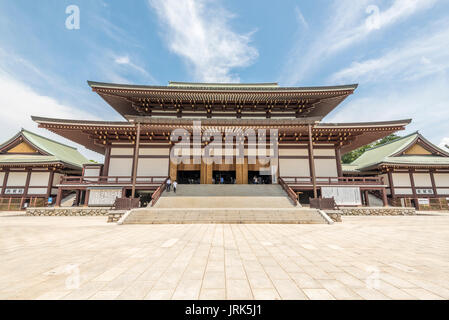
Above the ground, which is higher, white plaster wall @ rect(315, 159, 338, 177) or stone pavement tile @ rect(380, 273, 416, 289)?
white plaster wall @ rect(315, 159, 338, 177)

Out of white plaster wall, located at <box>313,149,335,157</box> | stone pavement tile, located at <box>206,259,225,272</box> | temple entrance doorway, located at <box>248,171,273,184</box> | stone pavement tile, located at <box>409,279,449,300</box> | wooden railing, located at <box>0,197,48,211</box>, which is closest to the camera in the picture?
stone pavement tile, located at <box>409,279,449,300</box>

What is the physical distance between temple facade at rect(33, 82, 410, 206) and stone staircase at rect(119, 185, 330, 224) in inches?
130

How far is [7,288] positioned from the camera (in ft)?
8.02

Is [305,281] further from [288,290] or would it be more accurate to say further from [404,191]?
[404,191]

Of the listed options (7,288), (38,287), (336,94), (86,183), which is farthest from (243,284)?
(336,94)

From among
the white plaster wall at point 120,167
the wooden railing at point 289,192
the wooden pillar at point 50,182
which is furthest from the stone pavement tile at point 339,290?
the wooden pillar at point 50,182

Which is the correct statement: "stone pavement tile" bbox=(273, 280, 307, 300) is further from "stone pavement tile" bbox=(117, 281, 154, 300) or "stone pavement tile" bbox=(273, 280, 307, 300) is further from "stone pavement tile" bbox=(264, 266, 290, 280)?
"stone pavement tile" bbox=(117, 281, 154, 300)

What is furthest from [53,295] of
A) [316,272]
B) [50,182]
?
[50,182]

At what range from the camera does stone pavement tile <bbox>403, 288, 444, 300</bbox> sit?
2.19m

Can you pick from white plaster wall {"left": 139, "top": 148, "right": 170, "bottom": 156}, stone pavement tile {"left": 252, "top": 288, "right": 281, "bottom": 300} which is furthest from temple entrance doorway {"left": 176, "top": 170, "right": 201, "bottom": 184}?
stone pavement tile {"left": 252, "top": 288, "right": 281, "bottom": 300}

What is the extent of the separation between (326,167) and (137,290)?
17011 mm
